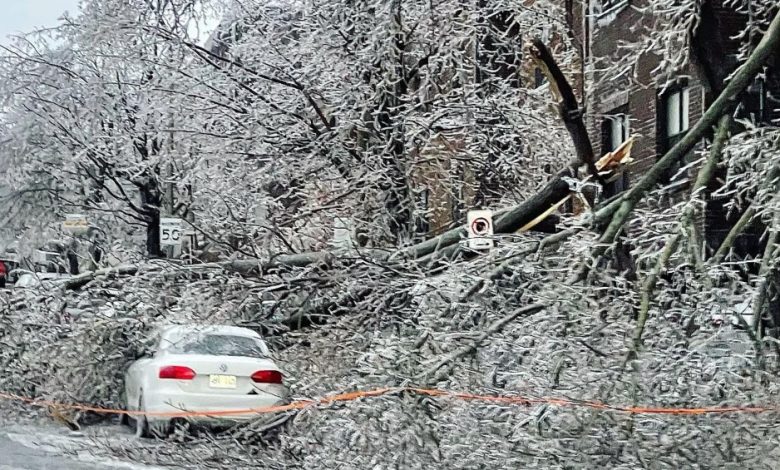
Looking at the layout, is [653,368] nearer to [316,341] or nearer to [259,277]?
[316,341]

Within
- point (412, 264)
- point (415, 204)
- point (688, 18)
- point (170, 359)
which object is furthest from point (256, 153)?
point (688, 18)

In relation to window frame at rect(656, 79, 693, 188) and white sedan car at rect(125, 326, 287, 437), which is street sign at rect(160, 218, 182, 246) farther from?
window frame at rect(656, 79, 693, 188)

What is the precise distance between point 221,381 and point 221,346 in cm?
50

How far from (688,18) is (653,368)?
11.9 ft

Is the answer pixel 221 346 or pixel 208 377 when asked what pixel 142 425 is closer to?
pixel 208 377

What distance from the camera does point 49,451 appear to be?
42.5ft

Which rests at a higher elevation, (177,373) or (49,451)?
(177,373)

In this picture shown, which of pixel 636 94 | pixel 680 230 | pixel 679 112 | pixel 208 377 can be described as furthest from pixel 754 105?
pixel 636 94

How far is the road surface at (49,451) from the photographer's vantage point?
11.7 meters

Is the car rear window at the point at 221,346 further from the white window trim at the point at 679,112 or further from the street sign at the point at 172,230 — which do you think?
the white window trim at the point at 679,112

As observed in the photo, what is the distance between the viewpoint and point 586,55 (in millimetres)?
19531

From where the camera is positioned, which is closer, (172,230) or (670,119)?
(172,230)

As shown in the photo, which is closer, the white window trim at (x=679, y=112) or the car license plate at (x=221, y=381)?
the car license plate at (x=221, y=381)

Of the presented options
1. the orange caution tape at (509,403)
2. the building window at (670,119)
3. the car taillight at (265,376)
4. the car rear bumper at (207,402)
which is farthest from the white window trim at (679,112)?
the orange caution tape at (509,403)
